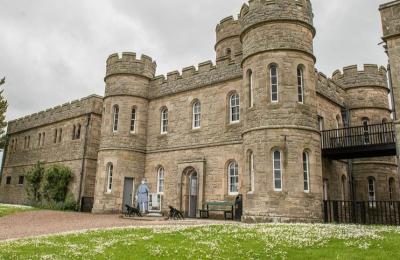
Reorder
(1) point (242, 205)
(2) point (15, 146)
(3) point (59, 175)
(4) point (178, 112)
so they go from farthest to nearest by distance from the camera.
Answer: (2) point (15, 146), (3) point (59, 175), (4) point (178, 112), (1) point (242, 205)

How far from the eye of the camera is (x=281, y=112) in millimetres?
15289

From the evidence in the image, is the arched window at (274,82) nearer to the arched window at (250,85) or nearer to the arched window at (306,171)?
the arched window at (250,85)

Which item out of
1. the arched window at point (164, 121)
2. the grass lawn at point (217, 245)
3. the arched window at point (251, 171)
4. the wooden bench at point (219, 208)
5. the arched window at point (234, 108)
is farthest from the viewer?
the arched window at point (164, 121)

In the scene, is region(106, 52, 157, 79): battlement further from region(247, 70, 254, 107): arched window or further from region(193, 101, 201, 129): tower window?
region(247, 70, 254, 107): arched window

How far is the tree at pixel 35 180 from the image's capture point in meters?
28.7

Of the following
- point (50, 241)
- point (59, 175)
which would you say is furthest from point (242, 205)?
point (59, 175)

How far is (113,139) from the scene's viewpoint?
22.1 meters

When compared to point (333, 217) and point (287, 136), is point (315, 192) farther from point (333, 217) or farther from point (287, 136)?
point (287, 136)

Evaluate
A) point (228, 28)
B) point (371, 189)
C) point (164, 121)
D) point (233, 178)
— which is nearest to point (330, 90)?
point (371, 189)

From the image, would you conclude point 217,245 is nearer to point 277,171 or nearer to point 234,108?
point 277,171

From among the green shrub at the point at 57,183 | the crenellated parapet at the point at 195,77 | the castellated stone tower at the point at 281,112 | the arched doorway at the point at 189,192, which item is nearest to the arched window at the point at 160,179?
the arched doorway at the point at 189,192

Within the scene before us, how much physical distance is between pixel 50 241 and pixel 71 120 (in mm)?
19873

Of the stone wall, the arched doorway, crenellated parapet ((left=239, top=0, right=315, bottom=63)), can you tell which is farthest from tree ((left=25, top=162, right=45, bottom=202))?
crenellated parapet ((left=239, top=0, right=315, bottom=63))

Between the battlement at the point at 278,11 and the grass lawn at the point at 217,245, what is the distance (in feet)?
31.8
